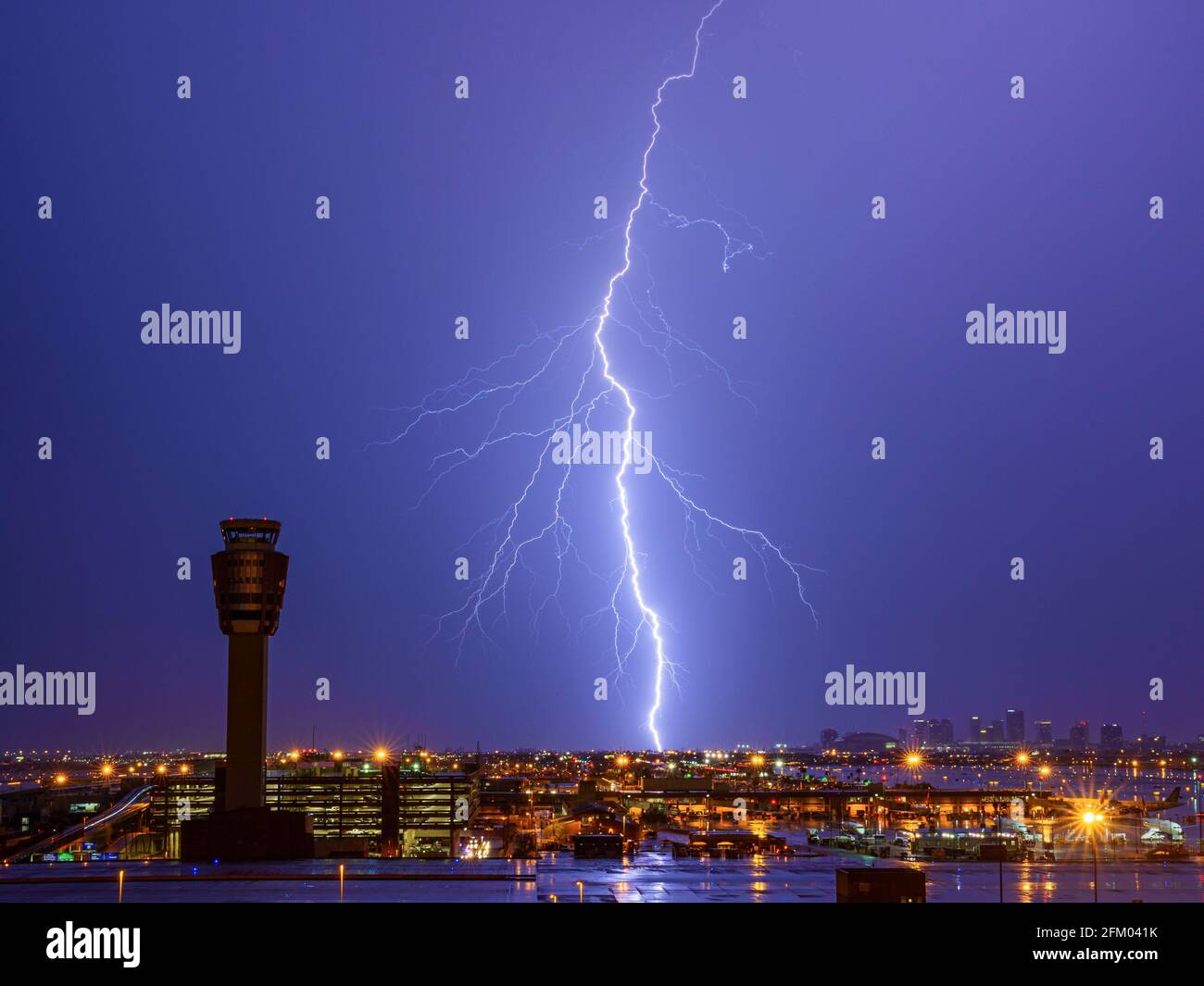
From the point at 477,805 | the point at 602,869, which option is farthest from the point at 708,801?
the point at 602,869

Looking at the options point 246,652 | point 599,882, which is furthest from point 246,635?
point 599,882

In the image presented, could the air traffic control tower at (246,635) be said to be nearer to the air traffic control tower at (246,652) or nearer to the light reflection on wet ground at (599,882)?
the air traffic control tower at (246,652)

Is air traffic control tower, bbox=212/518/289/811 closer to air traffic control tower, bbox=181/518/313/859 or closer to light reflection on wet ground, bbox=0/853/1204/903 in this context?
air traffic control tower, bbox=181/518/313/859

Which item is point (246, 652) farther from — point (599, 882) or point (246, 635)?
point (599, 882)

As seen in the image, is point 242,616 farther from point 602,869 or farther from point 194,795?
point 194,795

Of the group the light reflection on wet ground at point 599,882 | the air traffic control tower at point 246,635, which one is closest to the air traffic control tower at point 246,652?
the air traffic control tower at point 246,635

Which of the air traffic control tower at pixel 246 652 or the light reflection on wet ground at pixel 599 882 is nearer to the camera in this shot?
the light reflection on wet ground at pixel 599 882

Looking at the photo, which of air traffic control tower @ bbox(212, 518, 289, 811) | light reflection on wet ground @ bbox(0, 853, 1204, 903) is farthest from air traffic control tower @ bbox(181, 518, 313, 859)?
light reflection on wet ground @ bbox(0, 853, 1204, 903)
